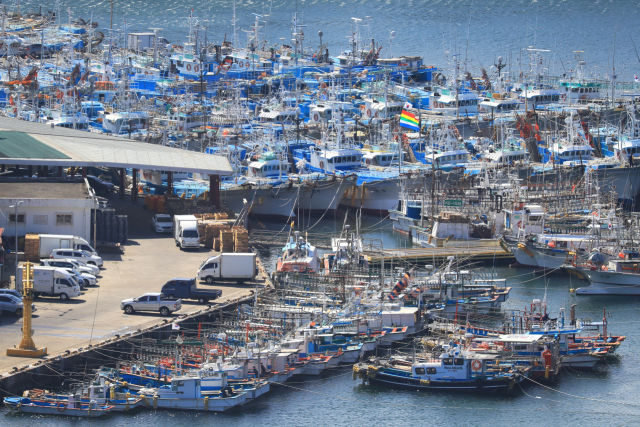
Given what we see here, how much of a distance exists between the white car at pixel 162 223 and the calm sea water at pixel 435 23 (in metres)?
57.7

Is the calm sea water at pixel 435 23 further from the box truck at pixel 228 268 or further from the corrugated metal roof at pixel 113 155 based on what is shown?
the box truck at pixel 228 268

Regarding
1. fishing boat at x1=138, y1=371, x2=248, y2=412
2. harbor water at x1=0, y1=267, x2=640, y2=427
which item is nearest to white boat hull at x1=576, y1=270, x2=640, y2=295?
harbor water at x1=0, y1=267, x2=640, y2=427

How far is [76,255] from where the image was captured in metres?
40.2

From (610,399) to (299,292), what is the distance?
11.8m

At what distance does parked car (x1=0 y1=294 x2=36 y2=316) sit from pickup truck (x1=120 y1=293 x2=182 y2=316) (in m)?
3.20

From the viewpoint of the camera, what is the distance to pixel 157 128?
68938mm

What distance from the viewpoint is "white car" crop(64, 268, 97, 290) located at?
123ft

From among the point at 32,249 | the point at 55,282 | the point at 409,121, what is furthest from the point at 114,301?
the point at 409,121

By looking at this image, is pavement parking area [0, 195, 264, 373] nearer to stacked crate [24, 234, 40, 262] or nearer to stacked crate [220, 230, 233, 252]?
stacked crate [220, 230, 233, 252]

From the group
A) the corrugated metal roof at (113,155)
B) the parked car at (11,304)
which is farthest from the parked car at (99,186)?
the parked car at (11,304)

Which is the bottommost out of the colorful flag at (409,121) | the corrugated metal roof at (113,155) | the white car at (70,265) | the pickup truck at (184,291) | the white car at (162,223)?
the pickup truck at (184,291)

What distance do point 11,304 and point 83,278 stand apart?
12.7ft

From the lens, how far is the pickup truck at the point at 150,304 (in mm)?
35250

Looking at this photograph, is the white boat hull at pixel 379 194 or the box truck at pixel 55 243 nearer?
the box truck at pixel 55 243
